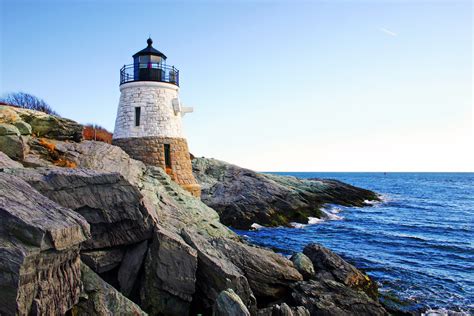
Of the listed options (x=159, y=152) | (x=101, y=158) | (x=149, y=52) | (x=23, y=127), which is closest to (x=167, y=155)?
(x=159, y=152)

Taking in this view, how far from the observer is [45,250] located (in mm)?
7434

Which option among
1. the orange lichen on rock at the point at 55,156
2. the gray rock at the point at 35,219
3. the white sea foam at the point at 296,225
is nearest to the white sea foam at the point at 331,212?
the white sea foam at the point at 296,225

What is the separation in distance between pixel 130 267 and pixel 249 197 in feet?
72.6

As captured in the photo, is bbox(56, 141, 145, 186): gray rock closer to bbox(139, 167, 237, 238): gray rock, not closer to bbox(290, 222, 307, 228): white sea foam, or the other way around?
bbox(139, 167, 237, 238): gray rock

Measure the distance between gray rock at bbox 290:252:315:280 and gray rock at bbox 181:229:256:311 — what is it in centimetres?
301

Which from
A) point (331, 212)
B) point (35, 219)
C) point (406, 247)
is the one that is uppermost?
point (35, 219)

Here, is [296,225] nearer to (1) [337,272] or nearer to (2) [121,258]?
(1) [337,272]

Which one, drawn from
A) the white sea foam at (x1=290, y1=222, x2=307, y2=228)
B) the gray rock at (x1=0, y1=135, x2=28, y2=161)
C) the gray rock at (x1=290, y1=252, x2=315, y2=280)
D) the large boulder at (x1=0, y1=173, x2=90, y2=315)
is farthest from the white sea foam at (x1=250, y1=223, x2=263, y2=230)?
the large boulder at (x1=0, y1=173, x2=90, y2=315)

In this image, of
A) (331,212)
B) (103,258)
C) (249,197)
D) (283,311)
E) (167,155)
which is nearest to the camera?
(283,311)

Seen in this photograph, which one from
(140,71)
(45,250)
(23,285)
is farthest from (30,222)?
(140,71)

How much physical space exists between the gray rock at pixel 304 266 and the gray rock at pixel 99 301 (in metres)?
6.60

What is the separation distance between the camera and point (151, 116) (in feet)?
73.6

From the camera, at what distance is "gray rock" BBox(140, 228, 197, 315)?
33.9 feet

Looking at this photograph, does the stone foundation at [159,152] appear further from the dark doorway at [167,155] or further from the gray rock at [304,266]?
the gray rock at [304,266]
